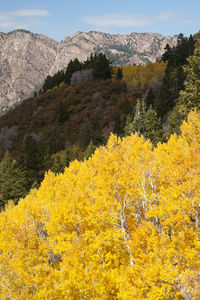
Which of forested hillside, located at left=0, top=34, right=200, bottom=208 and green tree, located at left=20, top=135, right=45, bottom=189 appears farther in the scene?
green tree, located at left=20, top=135, right=45, bottom=189

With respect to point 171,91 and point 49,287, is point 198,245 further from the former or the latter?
point 171,91

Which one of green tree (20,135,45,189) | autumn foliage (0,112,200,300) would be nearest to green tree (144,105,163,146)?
green tree (20,135,45,189)

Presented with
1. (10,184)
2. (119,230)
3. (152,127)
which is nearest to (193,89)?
(119,230)

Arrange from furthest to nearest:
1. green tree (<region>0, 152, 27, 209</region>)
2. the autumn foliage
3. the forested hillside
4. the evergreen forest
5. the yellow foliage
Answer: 1. the yellow foliage
2. the forested hillside
3. green tree (<region>0, 152, 27, 209</region>)
4. the evergreen forest
5. the autumn foliage

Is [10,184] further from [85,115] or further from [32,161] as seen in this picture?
[85,115]

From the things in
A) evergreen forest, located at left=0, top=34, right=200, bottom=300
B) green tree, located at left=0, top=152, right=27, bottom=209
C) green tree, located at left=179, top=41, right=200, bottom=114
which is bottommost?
green tree, located at left=0, top=152, right=27, bottom=209

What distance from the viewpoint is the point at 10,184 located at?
57.0 m

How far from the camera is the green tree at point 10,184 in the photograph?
55.8m

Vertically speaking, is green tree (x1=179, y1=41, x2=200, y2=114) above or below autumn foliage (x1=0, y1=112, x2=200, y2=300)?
above

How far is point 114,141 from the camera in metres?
33.9

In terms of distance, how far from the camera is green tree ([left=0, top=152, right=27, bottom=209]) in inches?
2199

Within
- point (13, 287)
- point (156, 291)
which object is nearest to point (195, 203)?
point (156, 291)

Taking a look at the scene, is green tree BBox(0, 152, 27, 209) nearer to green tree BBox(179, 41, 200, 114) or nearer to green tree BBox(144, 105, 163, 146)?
green tree BBox(144, 105, 163, 146)

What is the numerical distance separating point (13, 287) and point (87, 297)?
17.8 ft
